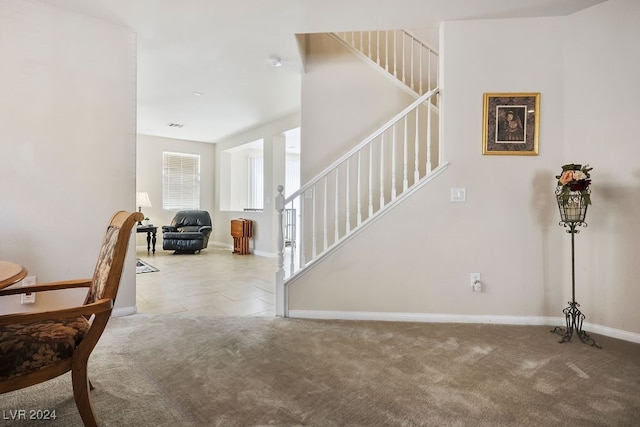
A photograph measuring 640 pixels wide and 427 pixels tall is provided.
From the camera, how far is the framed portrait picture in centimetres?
276

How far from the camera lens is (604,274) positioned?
2.59 metres

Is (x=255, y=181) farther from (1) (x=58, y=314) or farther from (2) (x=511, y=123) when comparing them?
(1) (x=58, y=314)

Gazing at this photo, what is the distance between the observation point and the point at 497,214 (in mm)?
2777

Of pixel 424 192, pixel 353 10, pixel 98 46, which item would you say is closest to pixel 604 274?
pixel 424 192

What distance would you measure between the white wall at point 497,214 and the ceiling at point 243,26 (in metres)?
0.22

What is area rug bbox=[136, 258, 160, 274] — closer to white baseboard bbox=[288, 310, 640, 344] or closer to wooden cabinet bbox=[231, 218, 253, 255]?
wooden cabinet bbox=[231, 218, 253, 255]

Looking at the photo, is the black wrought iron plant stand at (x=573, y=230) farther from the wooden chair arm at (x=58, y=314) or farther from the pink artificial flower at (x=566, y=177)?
the wooden chair arm at (x=58, y=314)

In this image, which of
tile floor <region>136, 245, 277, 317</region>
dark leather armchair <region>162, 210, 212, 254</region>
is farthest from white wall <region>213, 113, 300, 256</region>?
dark leather armchair <region>162, 210, 212, 254</region>

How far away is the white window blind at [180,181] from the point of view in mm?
7586

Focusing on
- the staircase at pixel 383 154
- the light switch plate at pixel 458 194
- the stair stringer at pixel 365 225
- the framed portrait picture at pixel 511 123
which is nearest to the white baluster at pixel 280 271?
the stair stringer at pixel 365 225

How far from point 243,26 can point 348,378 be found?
3.05 meters

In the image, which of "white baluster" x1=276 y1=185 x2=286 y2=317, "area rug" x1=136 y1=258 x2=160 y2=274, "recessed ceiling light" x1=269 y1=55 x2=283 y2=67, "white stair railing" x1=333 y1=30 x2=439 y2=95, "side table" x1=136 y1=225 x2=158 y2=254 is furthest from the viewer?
"side table" x1=136 y1=225 x2=158 y2=254

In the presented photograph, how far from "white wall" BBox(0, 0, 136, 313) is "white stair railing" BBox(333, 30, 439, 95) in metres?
2.62

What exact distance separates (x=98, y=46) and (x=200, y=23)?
35.9 inches
